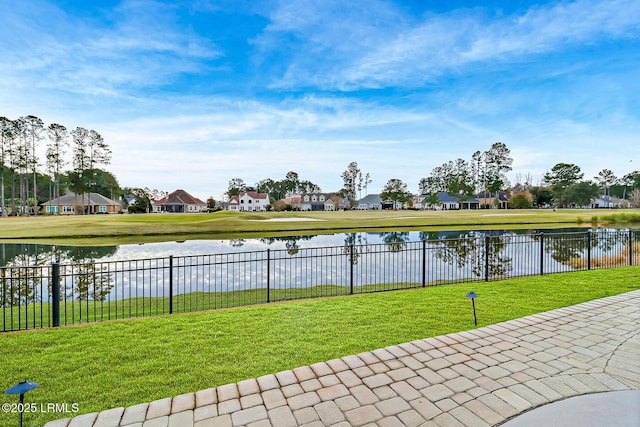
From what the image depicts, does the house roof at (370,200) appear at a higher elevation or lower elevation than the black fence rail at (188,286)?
higher

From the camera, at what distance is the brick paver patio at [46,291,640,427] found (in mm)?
2811

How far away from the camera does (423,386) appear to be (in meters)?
3.30

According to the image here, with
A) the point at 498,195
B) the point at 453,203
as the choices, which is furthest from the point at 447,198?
the point at 498,195

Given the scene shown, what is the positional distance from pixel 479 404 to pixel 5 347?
6416mm

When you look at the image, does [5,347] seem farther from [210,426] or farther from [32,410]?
[210,426]

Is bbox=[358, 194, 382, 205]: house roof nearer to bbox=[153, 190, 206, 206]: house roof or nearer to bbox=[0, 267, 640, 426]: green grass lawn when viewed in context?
bbox=[153, 190, 206, 206]: house roof

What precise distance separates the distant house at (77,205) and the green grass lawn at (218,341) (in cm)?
7051

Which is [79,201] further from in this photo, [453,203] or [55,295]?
[453,203]

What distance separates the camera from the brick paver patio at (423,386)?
9.22 ft

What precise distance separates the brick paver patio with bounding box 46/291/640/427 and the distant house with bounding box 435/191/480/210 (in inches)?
3398

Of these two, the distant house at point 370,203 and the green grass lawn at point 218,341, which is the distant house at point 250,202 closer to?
the distant house at point 370,203

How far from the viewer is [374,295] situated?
7281 mm

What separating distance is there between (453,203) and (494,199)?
38.1 feet

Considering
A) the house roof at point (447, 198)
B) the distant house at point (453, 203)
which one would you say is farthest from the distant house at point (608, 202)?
the house roof at point (447, 198)
